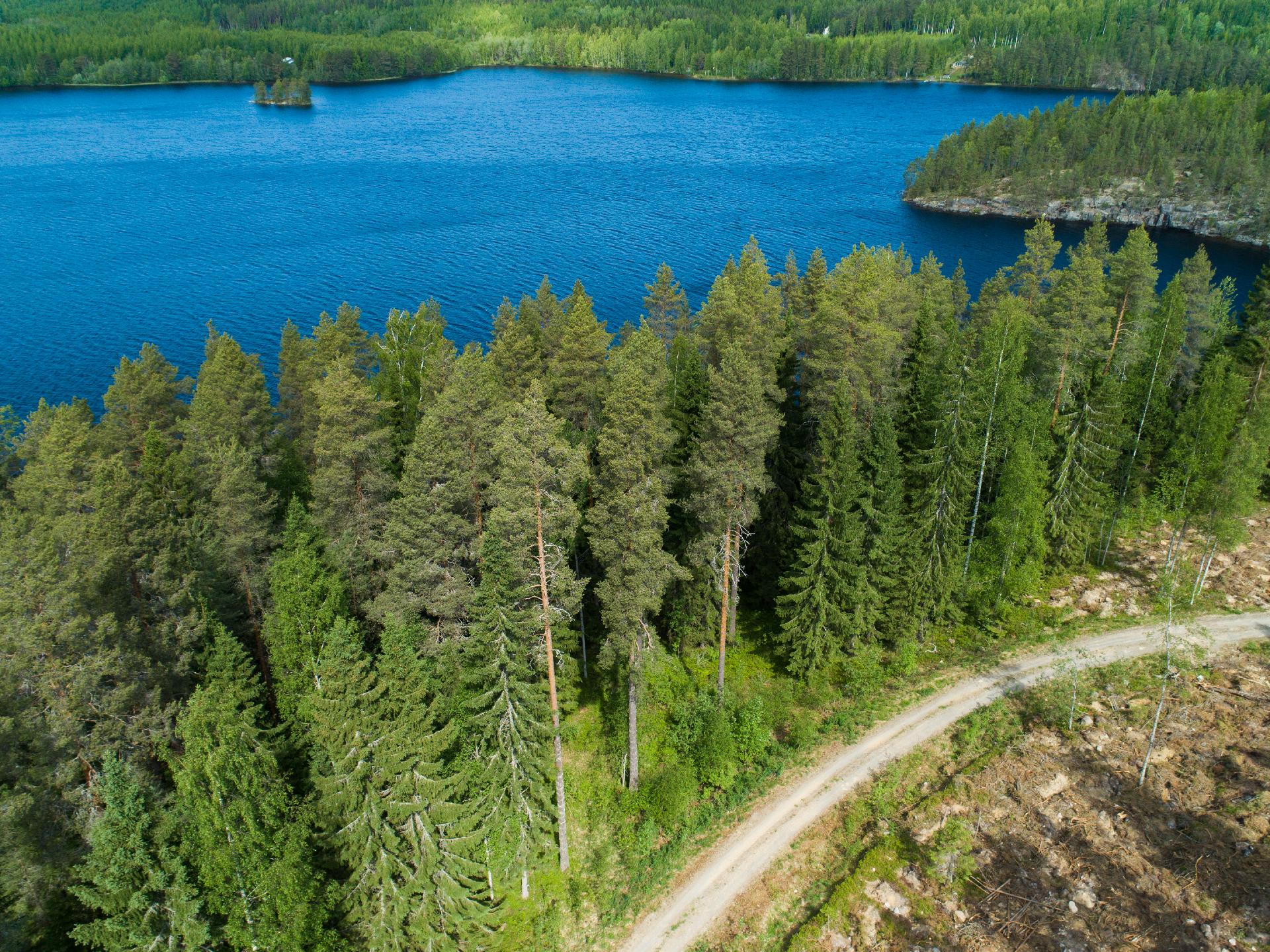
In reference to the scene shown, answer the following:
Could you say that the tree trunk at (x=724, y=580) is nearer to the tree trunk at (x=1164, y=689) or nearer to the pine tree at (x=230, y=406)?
the tree trunk at (x=1164, y=689)

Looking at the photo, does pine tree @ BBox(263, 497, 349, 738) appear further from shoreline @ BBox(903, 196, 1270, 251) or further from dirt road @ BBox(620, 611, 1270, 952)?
shoreline @ BBox(903, 196, 1270, 251)

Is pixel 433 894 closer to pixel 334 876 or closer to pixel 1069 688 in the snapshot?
pixel 334 876

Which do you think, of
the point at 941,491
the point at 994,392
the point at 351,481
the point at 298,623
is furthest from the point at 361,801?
the point at 994,392

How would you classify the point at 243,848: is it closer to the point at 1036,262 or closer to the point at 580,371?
the point at 580,371

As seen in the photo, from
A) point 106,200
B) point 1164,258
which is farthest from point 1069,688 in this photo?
point 106,200

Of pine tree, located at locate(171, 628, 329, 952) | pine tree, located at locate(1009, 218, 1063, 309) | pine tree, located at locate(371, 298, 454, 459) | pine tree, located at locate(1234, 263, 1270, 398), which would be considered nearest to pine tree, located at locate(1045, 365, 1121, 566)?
pine tree, located at locate(1234, 263, 1270, 398)

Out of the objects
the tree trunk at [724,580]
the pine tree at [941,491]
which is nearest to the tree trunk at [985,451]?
the pine tree at [941,491]
